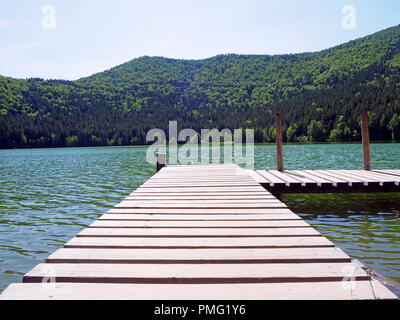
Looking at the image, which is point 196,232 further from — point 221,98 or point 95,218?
point 221,98

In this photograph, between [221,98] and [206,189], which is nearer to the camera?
[206,189]

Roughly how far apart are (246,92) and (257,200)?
121 m

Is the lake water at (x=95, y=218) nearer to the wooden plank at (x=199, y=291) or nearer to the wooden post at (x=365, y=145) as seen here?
the wooden post at (x=365, y=145)

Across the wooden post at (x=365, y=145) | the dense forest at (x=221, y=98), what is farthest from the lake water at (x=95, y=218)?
the dense forest at (x=221, y=98)

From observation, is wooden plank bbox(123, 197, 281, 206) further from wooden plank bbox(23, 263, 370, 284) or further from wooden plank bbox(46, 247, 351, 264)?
wooden plank bbox(23, 263, 370, 284)

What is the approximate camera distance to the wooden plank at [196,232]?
10.9ft

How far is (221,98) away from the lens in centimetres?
12394

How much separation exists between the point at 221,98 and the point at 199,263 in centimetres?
12388

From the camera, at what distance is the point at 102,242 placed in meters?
3.15

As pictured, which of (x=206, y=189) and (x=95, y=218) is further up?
(x=206, y=189)

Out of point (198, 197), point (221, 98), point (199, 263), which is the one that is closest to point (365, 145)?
point (198, 197)

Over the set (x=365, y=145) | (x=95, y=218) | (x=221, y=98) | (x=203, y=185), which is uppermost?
(x=221, y=98)

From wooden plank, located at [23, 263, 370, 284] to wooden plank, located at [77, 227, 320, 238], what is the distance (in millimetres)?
798

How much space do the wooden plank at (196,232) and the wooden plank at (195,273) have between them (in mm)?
798
